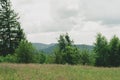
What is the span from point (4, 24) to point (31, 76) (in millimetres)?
56556

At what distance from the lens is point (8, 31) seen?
76688mm

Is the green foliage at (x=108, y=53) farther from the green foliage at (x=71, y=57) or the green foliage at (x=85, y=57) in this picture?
the green foliage at (x=71, y=57)

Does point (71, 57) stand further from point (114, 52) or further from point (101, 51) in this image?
point (114, 52)

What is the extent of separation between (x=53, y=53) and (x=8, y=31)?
19.2 m

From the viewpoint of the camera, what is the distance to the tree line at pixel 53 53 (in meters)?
50.8

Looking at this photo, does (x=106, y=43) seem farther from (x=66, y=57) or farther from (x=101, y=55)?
(x=66, y=57)

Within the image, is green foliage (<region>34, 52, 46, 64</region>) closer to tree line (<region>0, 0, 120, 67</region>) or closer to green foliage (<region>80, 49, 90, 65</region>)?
tree line (<region>0, 0, 120, 67</region>)

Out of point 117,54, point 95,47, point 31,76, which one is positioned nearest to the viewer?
point 31,76

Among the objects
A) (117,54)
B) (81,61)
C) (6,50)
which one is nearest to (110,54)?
(117,54)

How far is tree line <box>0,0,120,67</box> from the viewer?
50825 millimetres

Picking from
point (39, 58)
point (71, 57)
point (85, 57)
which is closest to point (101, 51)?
point (85, 57)

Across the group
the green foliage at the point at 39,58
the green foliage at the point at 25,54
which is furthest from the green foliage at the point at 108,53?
the green foliage at the point at 25,54

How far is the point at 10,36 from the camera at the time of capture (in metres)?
76.7

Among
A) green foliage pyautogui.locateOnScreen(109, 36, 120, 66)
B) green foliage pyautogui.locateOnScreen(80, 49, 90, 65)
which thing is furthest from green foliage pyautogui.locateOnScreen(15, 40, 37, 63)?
green foliage pyautogui.locateOnScreen(109, 36, 120, 66)
